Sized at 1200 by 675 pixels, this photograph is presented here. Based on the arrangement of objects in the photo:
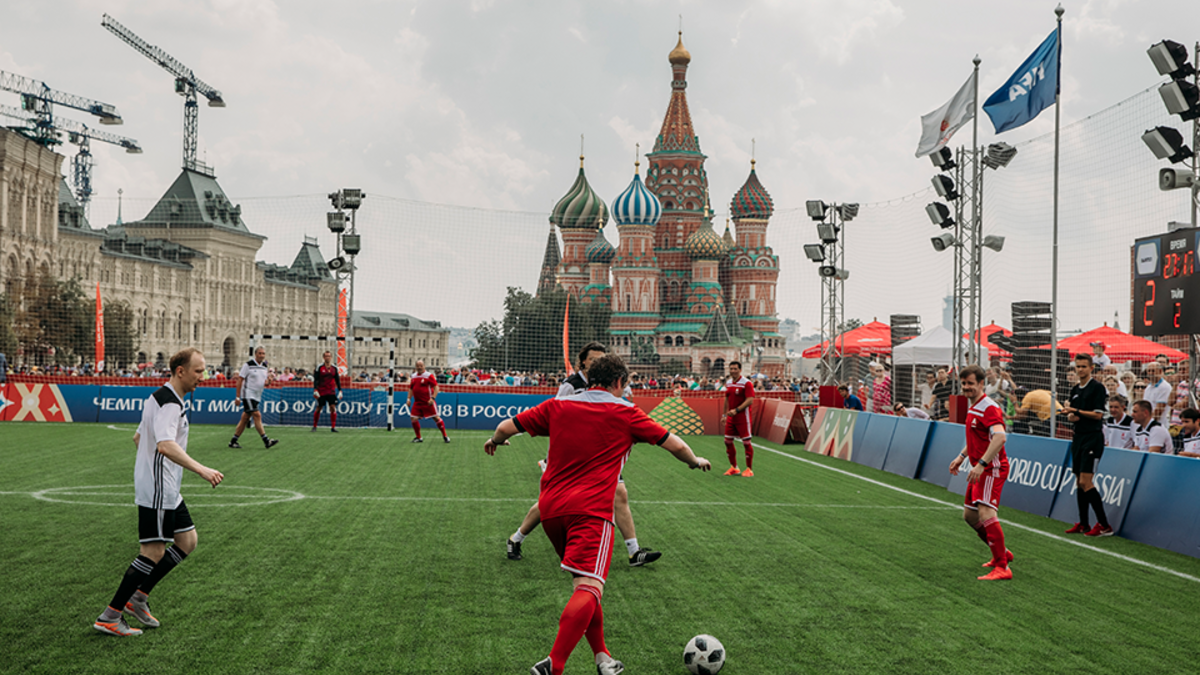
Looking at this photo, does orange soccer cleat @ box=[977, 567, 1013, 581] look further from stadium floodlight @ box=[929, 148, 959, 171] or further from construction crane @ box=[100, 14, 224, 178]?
construction crane @ box=[100, 14, 224, 178]

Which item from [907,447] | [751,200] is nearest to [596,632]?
[907,447]

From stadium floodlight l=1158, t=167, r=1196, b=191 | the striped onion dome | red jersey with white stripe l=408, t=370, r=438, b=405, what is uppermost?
the striped onion dome

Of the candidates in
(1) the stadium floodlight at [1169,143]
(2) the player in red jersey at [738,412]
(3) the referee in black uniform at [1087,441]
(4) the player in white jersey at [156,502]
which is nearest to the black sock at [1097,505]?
(3) the referee in black uniform at [1087,441]

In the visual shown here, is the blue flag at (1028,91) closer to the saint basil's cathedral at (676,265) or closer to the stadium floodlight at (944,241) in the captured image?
the stadium floodlight at (944,241)

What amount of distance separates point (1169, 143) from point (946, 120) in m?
7.64

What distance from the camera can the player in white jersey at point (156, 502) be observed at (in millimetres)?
5859

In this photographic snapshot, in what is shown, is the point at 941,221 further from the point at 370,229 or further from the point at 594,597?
the point at 594,597

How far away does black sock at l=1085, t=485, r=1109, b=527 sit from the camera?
34.7 feet

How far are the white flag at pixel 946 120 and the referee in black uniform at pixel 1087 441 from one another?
10289 mm

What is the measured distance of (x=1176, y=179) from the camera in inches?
500

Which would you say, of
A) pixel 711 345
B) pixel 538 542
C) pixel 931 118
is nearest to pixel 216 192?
pixel 711 345

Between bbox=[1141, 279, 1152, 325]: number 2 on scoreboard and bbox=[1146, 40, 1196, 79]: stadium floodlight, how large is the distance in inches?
111

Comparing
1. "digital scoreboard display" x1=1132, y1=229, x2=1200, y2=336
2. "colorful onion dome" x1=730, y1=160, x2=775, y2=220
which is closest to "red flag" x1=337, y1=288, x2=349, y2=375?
"digital scoreboard display" x1=1132, y1=229, x2=1200, y2=336

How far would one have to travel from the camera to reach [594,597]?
190 inches
